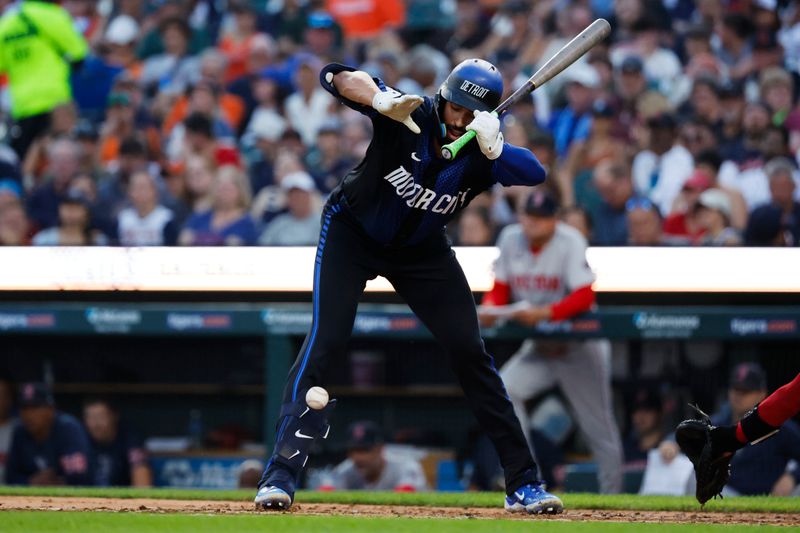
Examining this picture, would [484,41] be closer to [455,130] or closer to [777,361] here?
[777,361]

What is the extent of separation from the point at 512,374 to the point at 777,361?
1465mm

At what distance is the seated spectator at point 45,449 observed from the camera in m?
7.46

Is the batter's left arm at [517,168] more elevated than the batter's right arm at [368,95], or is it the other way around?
the batter's right arm at [368,95]

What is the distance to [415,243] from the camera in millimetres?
5012

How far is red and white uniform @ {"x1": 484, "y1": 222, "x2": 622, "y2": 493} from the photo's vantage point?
7.01 metres

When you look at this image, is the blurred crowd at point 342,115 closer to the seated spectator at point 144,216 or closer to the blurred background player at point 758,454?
the seated spectator at point 144,216

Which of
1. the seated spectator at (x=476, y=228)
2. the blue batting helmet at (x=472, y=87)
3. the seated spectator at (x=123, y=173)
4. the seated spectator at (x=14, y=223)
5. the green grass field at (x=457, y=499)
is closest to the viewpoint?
the blue batting helmet at (x=472, y=87)

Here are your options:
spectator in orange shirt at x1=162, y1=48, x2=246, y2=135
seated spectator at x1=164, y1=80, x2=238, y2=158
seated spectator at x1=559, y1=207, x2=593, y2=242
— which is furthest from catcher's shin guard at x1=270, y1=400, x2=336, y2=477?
spectator in orange shirt at x1=162, y1=48, x2=246, y2=135

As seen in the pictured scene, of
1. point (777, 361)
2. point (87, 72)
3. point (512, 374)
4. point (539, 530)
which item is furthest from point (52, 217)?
point (539, 530)

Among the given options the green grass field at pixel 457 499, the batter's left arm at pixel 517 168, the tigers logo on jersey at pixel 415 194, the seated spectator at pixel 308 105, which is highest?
the seated spectator at pixel 308 105

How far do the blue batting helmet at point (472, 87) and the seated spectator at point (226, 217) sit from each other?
4.24 m

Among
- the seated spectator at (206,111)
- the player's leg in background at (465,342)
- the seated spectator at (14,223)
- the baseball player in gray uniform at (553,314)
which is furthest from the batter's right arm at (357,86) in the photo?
the seated spectator at (206,111)

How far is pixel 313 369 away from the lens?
16.1 ft

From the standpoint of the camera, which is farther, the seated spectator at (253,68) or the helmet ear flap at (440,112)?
the seated spectator at (253,68)
